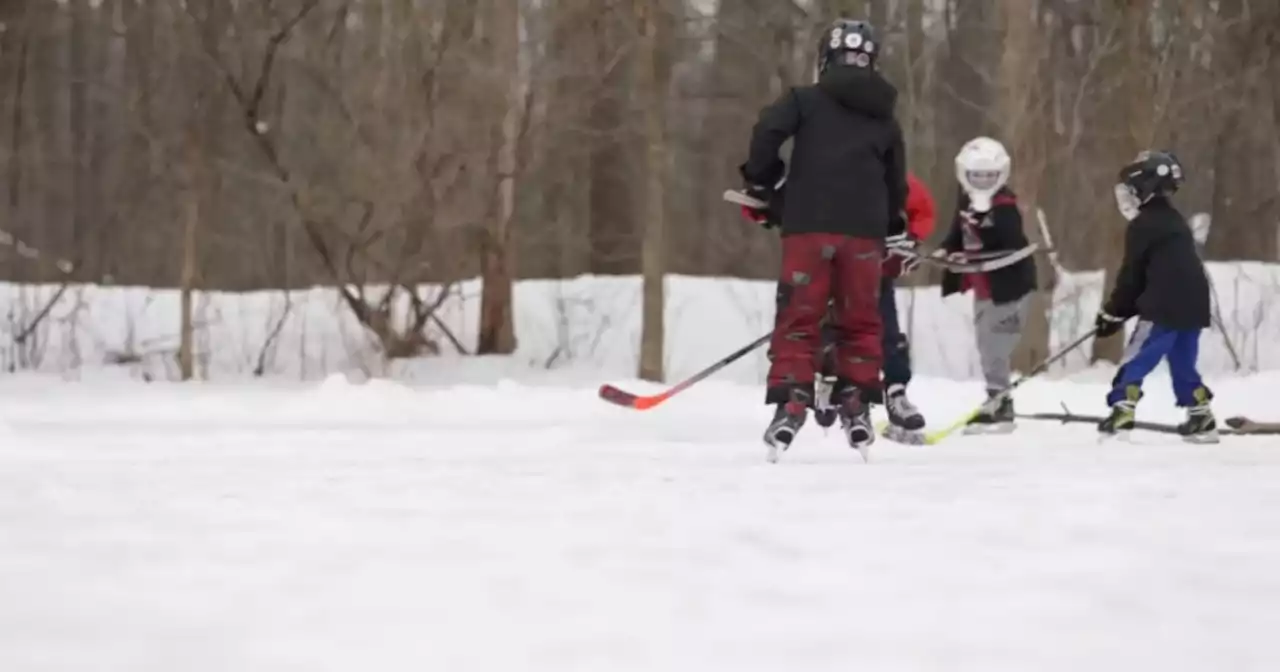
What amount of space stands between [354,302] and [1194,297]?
7.34 meters

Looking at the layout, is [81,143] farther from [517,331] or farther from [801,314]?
[801,314]

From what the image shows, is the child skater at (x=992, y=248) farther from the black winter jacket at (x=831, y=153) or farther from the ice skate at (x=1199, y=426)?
the black winter jacket at (x=831, y=153)

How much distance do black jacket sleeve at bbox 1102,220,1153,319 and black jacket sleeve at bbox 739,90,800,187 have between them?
8.52 ft

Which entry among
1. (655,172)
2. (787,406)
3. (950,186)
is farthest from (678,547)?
(950,186)

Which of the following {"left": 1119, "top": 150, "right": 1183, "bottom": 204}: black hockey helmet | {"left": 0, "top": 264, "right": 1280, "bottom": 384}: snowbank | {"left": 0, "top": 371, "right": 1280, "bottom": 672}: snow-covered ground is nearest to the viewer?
{"left": 0, "top": 371, "right": 1280, "bottom": 672}: snow-covered ground

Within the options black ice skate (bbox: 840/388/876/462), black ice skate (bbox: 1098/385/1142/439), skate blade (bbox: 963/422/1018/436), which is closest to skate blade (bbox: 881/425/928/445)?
skate blade (bbox: 963/422/1018/436)

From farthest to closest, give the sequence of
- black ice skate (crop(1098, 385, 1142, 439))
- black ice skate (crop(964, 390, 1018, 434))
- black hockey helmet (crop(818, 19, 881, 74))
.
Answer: black ice skate (crop(964, 390, 1018, 434))
black ice skate (crop(1098, 385, 1142, 439))
black hockey helmet (crop(818, 19, 881, 74))

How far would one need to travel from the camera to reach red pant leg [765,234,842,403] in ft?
17.4

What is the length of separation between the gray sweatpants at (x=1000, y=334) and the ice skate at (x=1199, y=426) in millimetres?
1174

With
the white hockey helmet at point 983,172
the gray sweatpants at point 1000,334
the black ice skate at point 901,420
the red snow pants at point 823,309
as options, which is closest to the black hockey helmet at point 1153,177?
the white hockey helmet at point 983,172

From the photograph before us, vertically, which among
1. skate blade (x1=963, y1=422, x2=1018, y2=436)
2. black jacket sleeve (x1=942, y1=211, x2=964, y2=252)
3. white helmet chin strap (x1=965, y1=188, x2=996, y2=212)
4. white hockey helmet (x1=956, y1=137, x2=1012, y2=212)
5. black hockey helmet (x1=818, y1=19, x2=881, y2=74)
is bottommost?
skate blade (x1=963, y1=422, x2=1018, y2=436)

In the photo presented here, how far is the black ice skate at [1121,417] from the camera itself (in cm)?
664

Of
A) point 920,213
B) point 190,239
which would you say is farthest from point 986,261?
point 190,239

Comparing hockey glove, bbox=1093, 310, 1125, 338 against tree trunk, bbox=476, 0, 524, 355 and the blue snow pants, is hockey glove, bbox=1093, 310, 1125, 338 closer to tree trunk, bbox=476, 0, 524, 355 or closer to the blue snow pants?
the blue snow pants
